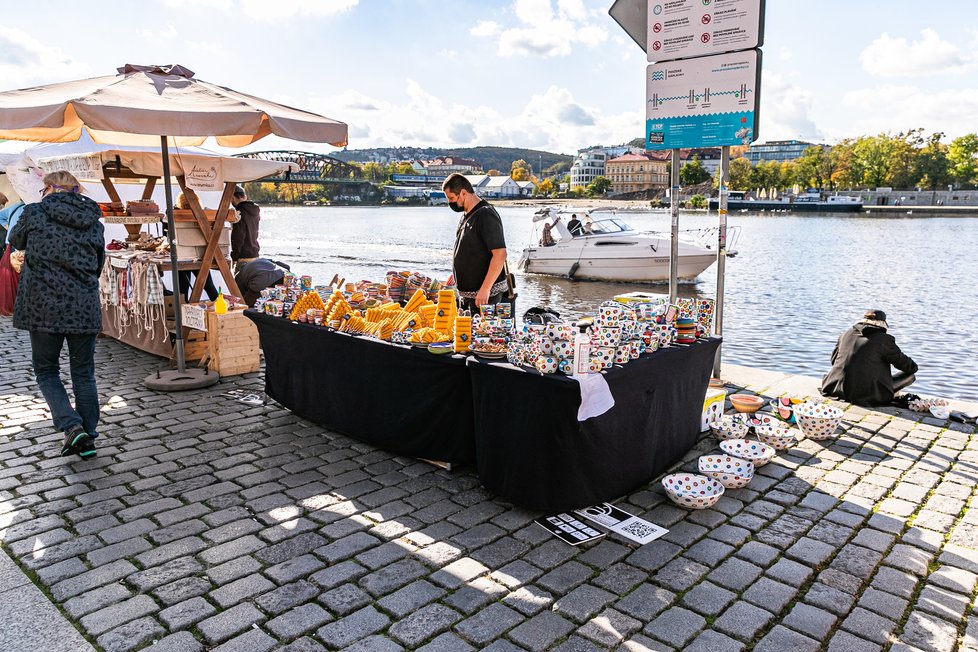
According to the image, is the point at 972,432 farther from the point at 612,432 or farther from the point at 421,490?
the point at 421,490

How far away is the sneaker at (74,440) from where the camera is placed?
14.7 feet

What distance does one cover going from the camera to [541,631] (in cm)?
274

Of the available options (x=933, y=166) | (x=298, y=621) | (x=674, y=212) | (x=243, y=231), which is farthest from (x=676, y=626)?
(x=933, y=166)

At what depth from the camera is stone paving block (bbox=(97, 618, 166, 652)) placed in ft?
8.59

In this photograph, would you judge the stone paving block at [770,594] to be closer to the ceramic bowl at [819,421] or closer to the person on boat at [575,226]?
the ceramic bowl at [819,421]

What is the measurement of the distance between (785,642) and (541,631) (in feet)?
3.21

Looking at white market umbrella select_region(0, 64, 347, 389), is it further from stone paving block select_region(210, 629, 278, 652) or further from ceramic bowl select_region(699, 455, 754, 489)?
ceramic bowl select_region(699, 455, 754, 489)

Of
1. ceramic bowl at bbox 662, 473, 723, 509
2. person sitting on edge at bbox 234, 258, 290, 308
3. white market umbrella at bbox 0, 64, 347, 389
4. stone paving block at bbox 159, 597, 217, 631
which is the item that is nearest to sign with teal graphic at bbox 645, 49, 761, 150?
white market umbrella at bbox 0, 64, 347, 389

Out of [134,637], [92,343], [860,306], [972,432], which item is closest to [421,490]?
[134,637]

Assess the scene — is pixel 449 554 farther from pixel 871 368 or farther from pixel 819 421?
pixel 871 368

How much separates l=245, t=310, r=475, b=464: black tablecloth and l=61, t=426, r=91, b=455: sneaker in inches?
56.4

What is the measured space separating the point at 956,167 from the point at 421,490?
119 meters

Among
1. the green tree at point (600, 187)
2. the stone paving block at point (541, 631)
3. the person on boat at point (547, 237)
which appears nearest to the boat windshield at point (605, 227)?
the person on boat at point (547, 237)

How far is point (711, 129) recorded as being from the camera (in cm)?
562
